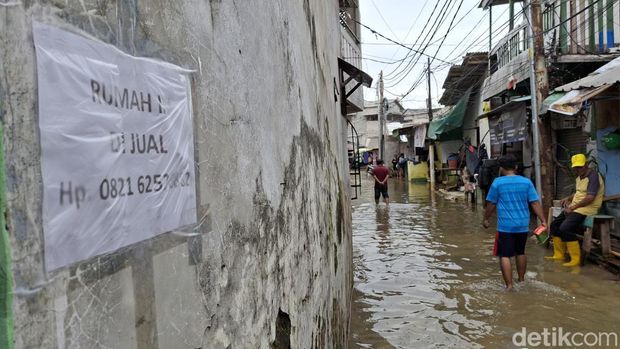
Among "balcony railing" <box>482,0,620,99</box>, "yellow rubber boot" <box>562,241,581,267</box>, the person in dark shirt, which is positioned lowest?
"yellow rubber boot" <box>562,241,581,267</box>

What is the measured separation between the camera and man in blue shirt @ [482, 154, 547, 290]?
5805mm

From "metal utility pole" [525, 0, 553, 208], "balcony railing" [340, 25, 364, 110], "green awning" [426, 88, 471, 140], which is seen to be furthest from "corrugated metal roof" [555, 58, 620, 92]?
"green awning" [426, 88, 471, 140]

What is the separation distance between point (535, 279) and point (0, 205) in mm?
6901

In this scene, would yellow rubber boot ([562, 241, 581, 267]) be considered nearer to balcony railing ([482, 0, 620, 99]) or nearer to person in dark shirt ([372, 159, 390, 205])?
balcony railing ([482, 0, 620, 99])

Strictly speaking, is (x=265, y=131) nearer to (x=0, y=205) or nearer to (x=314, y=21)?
(x=0, y=205)

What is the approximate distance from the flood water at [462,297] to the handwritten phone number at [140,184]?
12.8ft

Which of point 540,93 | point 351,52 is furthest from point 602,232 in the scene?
point 351,52

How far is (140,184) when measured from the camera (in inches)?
45.5

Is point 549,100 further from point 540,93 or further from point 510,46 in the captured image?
point 510,46

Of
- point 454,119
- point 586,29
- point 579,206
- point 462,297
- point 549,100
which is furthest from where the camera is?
point 454,119

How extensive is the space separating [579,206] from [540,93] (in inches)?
115

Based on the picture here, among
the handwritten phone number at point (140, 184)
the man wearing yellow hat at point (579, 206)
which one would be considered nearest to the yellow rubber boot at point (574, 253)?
the man wearing yellow hat at point (579, 206)

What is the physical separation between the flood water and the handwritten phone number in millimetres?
3913

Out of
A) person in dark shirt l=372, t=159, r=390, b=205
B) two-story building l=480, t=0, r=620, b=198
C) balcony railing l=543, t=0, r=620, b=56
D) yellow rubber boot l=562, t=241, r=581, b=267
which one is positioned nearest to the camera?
yellow rubber boot l=562, t=241, r=581, b=267
